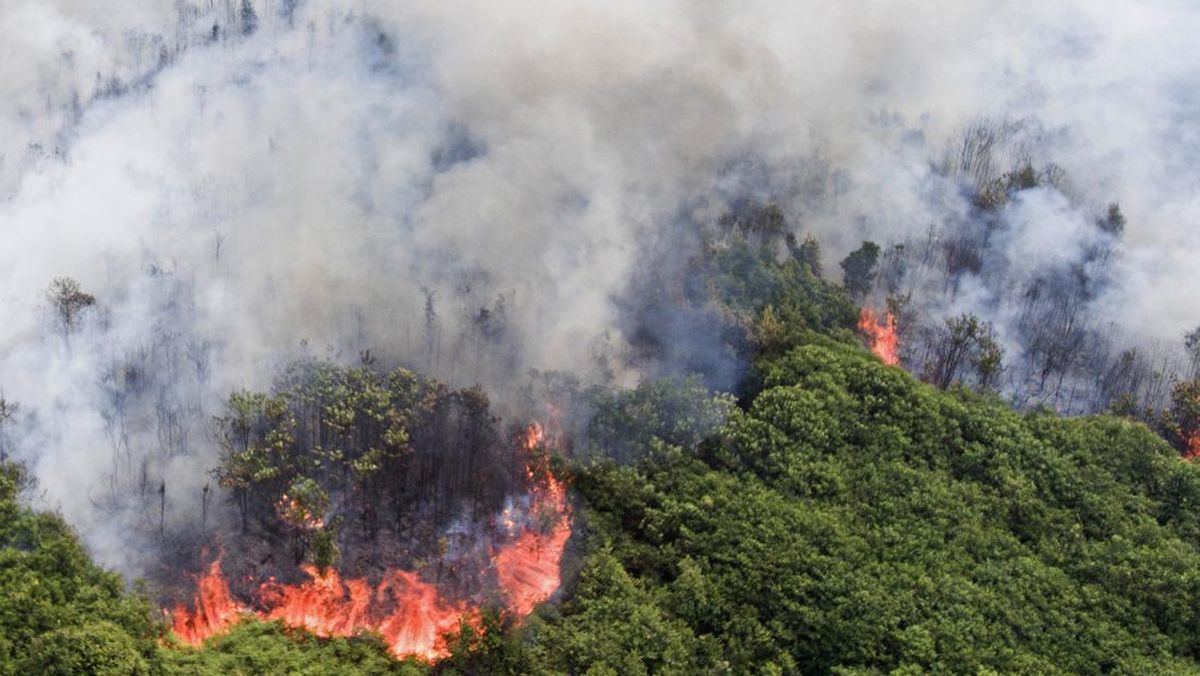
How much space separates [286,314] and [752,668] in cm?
1824

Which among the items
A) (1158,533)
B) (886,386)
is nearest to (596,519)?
(886,386)

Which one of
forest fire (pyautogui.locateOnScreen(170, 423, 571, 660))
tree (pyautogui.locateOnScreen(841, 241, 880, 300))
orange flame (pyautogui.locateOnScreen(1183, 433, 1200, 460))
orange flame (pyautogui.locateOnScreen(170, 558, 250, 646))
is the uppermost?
tree (pyautogui.locateOnScreen(841, 241, 880, 300))

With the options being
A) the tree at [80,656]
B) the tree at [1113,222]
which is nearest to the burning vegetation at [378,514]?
the tree at [80,656]

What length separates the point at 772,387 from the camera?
34719 millimetres

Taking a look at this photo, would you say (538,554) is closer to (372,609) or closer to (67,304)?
(372,609)

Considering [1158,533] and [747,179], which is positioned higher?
[747,179]

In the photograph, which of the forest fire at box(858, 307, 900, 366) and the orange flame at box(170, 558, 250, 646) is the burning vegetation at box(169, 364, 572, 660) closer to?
the orange flame at box(170, 558, 250, 646)

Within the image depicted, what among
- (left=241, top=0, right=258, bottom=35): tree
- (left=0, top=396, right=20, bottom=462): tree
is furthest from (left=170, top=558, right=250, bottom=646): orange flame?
(left=241, top=0, right=258, bottom=35): tree

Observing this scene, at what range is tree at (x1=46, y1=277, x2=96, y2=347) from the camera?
31.6 metres

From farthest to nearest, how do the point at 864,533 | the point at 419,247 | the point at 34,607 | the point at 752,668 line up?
the point at 419,247 → the point at 864,533 → the point at 752,668 → the point at 34,607

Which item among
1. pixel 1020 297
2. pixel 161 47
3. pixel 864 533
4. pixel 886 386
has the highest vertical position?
pixel 1020 297

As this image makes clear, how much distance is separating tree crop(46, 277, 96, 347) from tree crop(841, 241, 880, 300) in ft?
91.8

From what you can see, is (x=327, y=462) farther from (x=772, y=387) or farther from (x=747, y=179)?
(x=747, y=179)

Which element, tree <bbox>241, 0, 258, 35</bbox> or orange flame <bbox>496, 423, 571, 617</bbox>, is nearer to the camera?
orange flame <bbox>496, 423, 571, 617</bbox>
